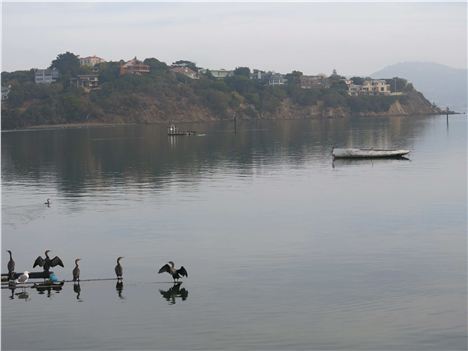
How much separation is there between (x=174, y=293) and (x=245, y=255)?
380 inches

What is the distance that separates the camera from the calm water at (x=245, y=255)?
117 ft

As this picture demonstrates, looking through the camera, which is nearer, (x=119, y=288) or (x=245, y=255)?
(x=119, y=288)

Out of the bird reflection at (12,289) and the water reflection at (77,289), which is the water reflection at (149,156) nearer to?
the water reflection at (77,289)

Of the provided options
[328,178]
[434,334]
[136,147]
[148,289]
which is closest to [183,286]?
[148,289]

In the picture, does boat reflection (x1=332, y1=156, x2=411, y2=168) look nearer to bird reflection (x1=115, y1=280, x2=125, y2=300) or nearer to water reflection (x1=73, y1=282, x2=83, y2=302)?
bird reflection (x1=115, y1=280, x2=125, y2=300)

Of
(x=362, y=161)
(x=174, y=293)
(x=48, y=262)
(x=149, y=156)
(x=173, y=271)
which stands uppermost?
(x=149, y=156)

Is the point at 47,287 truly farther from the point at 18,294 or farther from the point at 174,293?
the point at 174,293

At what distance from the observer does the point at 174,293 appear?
136 feet

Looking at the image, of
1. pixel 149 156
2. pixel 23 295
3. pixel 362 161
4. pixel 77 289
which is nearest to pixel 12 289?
pixel 23 295

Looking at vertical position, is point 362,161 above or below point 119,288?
above

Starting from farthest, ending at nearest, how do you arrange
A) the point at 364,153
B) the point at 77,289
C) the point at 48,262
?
the point at 364,153
the point at 48,262
the point at 77,289

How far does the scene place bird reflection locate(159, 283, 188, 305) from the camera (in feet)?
132

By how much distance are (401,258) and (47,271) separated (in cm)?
2040

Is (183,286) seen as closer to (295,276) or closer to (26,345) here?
(295,276)
